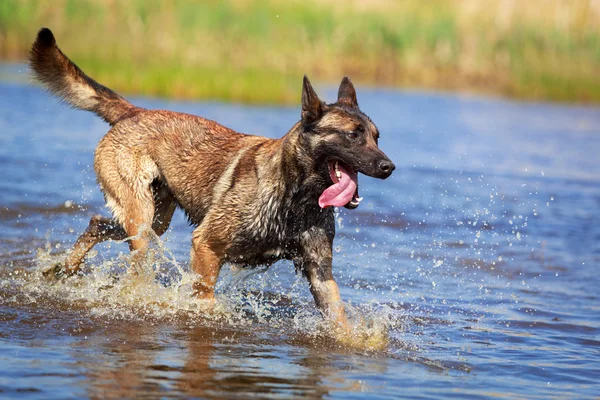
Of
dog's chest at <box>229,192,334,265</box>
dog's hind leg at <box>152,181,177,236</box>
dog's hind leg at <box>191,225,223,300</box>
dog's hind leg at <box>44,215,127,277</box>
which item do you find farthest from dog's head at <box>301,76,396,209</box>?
dog's hind leg at <box>44,215,127,277</box>

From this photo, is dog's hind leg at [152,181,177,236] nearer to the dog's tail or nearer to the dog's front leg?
the dog's tail

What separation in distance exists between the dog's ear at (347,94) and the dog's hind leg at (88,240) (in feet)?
7.72

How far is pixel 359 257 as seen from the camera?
9.41 metres

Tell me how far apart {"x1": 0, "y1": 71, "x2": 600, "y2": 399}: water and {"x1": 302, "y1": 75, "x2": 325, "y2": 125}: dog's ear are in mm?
1516

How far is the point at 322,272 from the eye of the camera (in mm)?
6344

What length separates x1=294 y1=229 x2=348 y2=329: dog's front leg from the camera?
626cm

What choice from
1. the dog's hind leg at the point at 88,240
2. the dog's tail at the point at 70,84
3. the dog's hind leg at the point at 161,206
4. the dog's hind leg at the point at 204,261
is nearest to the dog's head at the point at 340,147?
the dog's hind leg at the point at 204,261

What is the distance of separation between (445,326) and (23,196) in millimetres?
6239

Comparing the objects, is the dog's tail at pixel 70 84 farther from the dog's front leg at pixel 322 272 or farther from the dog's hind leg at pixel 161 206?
the dog's front leg at pixel 322 272

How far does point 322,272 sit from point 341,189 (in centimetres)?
76

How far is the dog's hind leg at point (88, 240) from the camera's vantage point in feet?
24.8

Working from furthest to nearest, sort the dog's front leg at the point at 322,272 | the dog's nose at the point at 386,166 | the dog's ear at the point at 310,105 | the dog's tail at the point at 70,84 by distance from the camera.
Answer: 1. the dog's tail at the point at 70,84
2. the dog's front leg at the point at 322,272
3. the dog's ear at the point at 310,105
4. the dog's nose at the point at 386,166

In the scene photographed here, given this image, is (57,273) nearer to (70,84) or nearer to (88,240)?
(88,240)

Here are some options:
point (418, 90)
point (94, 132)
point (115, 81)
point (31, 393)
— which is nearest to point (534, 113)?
point (418, 90)
